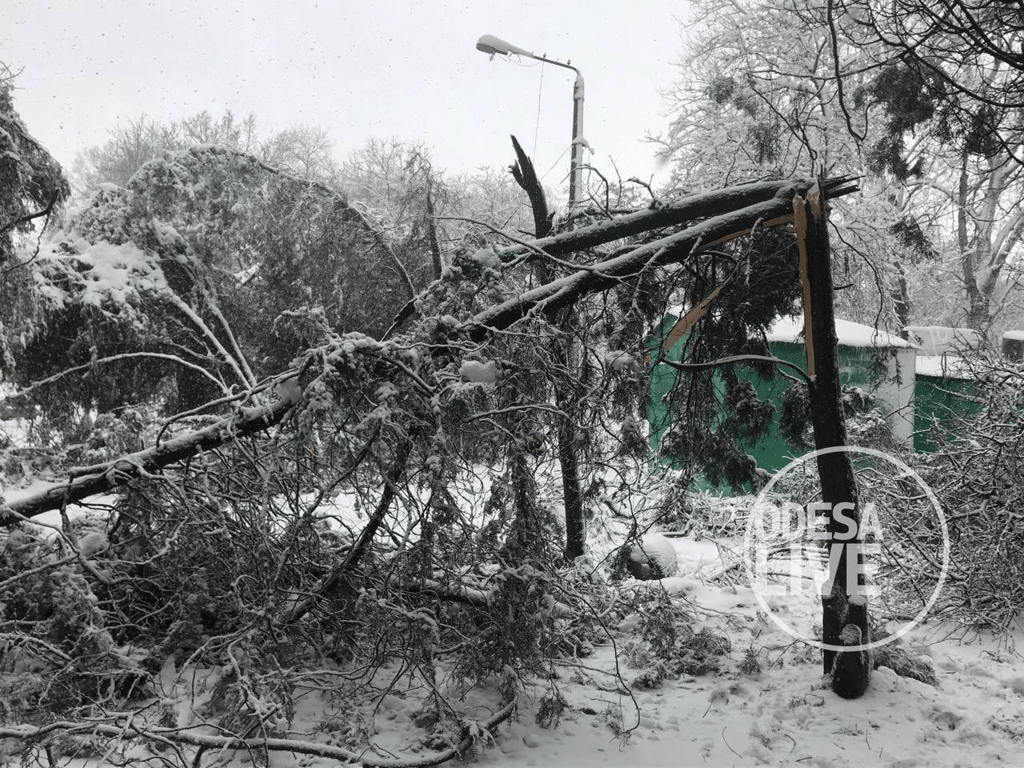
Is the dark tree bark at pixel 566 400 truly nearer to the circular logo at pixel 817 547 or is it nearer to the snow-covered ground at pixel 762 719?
the snow-covered ground at pixel 762 719

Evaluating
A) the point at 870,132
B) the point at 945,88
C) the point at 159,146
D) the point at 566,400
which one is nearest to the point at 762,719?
the point at 566,400

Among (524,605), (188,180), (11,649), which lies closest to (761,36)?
(188,180)

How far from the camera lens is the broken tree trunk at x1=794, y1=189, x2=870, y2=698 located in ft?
13.4

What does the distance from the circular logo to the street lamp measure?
11.8 feet

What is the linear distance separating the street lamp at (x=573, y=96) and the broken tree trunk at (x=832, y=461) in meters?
3.45

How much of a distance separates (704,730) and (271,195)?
8.29 m

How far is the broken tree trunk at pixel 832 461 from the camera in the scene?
4.09 metres

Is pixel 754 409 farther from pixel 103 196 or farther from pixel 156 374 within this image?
pixel 103 196

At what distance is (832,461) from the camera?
13.6 feet

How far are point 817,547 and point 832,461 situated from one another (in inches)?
129

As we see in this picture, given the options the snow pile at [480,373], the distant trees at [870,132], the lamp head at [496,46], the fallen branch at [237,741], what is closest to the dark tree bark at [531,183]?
the lamp head at [496,46]

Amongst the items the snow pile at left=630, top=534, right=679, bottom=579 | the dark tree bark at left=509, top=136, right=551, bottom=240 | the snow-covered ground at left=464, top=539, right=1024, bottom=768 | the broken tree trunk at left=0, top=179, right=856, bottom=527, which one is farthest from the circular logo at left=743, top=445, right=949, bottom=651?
the dark tree bark at left=509, top=136, right=551, bottom=240

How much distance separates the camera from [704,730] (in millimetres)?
4008

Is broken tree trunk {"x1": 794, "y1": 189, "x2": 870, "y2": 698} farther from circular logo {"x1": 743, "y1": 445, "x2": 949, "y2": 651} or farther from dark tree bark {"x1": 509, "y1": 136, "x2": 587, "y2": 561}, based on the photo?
dark tree bark {"x1": 509, "y1": 136, "x2": 587, "y2": 561}
